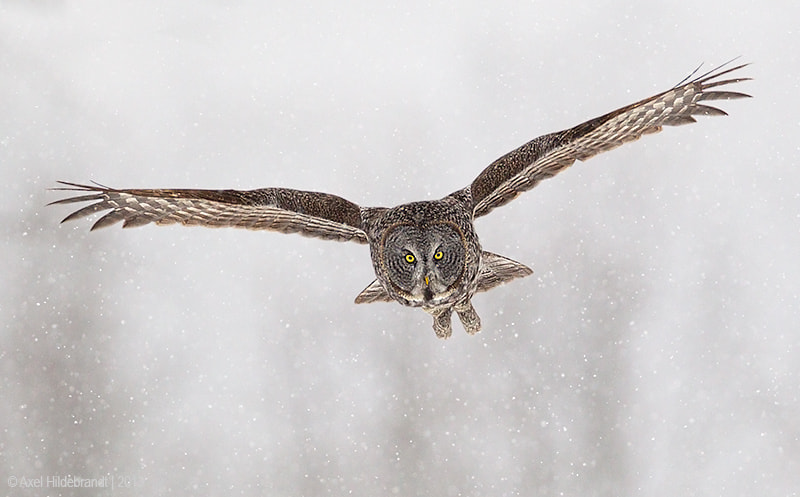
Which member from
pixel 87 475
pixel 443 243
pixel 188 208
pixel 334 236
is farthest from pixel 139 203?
pixel 87 475

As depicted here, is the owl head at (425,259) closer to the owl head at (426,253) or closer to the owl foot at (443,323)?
the owl head at (426,253)

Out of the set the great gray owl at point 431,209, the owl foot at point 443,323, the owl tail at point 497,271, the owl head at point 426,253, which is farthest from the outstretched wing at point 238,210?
the owl tail at point 497,271

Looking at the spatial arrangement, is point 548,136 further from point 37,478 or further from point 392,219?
point 37,478

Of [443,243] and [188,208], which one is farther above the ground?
[188,208]

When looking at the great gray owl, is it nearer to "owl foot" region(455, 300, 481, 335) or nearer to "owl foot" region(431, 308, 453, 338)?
"owl foot" region(431, 308, 453, 338)

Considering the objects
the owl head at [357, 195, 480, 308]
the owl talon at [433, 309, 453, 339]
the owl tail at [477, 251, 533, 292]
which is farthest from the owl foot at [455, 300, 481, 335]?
the owl head at [357, 195, 480, 308]
